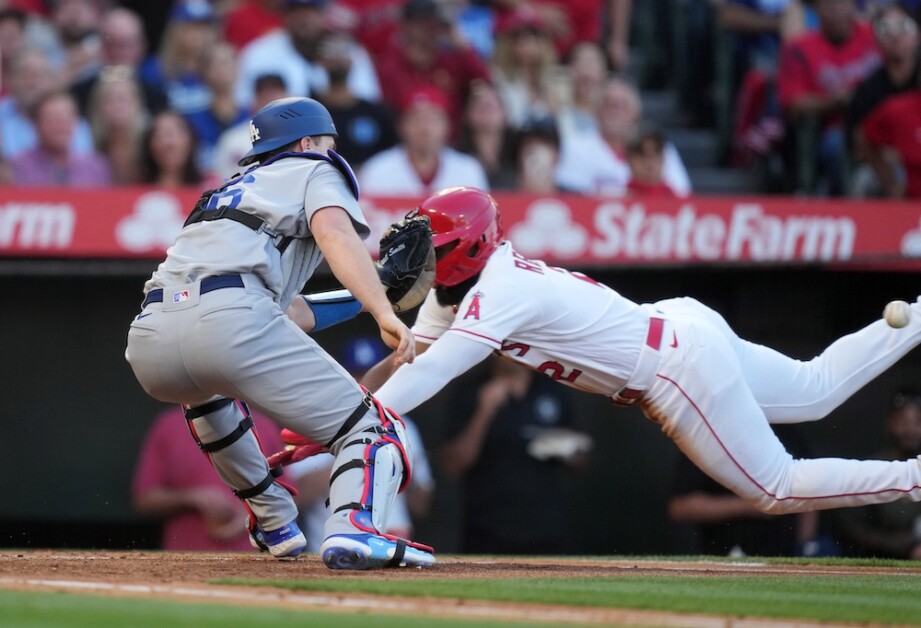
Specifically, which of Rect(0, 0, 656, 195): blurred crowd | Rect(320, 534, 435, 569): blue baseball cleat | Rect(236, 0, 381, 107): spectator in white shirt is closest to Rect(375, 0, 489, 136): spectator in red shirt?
Rect(0, 0, 656, 195): blurred crowd

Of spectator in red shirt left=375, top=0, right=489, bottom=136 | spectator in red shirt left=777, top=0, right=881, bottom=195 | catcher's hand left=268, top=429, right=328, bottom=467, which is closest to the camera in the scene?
catcher's hand left=268, top=429, right=328, bottom=467

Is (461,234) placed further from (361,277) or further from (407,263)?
(361,277)

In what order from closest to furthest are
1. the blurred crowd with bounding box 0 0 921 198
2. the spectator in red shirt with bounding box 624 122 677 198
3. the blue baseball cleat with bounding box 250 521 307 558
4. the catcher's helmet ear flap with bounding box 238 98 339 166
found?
1. the catcher's helmet ear flap with bounding box 238 98 339 166
2. the blue baseball cleat with bounding box 250 521 307 558
3. the blurred crowd with bounding box 0 0 921 198
4. the spectator in red shirt with bounding box 624 122 677 198

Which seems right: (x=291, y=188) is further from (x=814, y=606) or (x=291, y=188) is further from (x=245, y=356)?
(x=814, y=606)

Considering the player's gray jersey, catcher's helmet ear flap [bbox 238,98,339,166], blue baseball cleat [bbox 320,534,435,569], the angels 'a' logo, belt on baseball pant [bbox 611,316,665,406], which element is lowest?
blue baseball cleat [bbox 320,534,435,569]

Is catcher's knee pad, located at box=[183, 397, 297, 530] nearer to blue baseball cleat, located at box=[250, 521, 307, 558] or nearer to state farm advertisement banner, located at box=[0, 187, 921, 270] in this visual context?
blue baseball cleat, located at box=[250, 521, 307, 558]

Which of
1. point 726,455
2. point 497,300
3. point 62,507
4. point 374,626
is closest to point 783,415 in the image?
point 726,455

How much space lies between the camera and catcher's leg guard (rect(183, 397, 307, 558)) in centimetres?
482

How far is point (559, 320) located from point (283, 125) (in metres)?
1.25

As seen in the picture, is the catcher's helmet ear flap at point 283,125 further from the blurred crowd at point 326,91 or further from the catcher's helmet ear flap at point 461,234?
the blurred crowd at point 326,91

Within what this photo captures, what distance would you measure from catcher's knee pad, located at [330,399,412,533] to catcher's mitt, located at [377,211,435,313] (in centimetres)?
51

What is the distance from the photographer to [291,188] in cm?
452

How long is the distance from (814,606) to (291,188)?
2.08 meters

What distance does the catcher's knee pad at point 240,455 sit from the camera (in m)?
4.82
